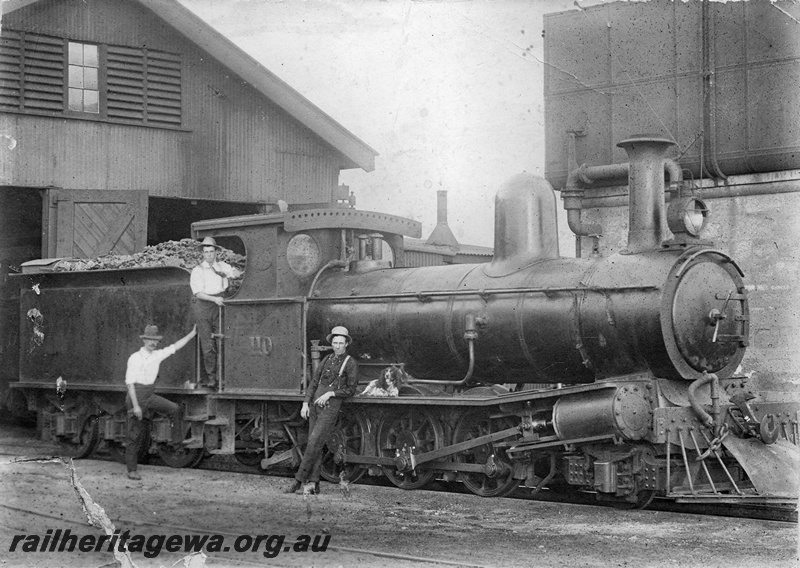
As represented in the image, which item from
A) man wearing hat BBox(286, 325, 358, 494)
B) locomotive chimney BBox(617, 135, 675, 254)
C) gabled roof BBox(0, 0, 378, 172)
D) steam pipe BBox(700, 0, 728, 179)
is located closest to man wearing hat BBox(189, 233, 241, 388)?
man wearing hat BBox(286, 325, 358, 494)

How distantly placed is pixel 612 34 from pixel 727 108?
7.06ft

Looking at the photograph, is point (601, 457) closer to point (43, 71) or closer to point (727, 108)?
Result: point (727, 108)

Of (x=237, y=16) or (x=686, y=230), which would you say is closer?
(x=686, y=230)

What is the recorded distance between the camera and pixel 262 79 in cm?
1791

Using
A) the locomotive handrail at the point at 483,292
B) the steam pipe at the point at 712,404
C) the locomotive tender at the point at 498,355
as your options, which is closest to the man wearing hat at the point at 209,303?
the locomotive tender at the point at 498,355

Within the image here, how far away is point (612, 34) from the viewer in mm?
15031

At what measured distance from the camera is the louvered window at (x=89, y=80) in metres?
15.7

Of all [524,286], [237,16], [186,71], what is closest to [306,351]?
[524,286]

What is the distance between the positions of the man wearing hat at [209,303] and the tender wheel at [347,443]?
5.30 feet

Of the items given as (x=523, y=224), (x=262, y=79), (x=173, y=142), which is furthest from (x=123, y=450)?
(x=262, y=79)

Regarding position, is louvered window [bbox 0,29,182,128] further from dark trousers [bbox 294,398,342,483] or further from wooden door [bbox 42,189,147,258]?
dark trousers [bbox 294,398,342,483]

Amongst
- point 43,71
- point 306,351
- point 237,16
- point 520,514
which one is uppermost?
point 237,16

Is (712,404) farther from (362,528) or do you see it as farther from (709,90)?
(709,90)

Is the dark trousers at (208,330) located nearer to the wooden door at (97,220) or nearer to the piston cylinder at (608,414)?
the piston cylinder at (608,414)
